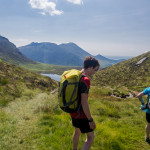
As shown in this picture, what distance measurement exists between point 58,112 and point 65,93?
14.8 ft

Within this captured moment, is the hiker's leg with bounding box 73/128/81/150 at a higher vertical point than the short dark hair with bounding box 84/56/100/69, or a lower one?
lower

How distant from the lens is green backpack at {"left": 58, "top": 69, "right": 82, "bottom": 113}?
2.85m

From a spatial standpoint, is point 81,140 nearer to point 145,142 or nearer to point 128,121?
point 145,142

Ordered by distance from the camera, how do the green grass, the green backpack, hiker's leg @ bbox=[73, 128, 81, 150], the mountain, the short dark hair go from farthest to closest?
the mountain < the green grass < hiker's leg @ bbox=[73, 128, 81, 150] < the short dark hair < the green backpack

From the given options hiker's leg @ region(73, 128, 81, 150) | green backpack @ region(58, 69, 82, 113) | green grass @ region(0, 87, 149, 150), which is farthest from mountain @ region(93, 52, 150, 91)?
green backpack @ region(58, 69, 82, 113)

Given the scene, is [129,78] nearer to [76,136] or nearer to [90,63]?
[76,136]

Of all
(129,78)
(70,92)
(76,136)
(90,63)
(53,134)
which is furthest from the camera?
(129,78)

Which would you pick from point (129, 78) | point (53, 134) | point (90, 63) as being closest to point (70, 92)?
point (90, 63)

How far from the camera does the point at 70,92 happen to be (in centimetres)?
287

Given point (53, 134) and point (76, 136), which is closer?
point (76, 136)

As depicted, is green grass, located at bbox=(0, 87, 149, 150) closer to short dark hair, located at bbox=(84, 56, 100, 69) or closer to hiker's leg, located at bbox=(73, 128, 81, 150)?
hiker's leg, located at bbox=(73, 128, 81, 150)

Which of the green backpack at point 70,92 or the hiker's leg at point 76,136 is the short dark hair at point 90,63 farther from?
the hiker's leg at point 76,136

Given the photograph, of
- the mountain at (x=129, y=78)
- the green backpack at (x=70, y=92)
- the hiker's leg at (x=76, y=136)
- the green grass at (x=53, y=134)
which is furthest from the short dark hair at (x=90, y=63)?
the mountain at (x=129, y=78)

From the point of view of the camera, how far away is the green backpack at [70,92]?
2.85 meters
